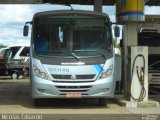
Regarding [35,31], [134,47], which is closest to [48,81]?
[35,31]

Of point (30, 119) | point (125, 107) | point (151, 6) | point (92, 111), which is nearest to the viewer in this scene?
point (30, 119)

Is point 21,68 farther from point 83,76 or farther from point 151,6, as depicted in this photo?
point 83,76

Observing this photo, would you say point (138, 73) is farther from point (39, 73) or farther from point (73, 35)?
point (39, 73)

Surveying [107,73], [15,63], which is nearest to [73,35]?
[107,73]

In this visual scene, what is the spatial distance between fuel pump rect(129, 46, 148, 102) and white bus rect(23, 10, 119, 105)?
849 millimetres

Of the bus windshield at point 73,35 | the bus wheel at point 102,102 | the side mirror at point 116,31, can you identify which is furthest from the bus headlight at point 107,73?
the side mirror at point 116,31

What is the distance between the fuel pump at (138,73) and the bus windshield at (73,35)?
93 centimetres

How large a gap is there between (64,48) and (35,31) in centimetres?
112

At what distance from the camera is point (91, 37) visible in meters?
15.7

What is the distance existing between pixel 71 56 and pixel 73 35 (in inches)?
35.8

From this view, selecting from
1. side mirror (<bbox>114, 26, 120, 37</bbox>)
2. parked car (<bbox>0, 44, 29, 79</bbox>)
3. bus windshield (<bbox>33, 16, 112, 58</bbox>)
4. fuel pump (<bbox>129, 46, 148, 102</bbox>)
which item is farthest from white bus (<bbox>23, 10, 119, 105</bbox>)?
parked car (<bbox>0, 44, 29, 79</bbox>)

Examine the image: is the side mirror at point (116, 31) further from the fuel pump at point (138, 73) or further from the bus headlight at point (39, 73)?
the bus headlight at point (39, 73)

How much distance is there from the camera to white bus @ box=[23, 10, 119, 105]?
1472 cm

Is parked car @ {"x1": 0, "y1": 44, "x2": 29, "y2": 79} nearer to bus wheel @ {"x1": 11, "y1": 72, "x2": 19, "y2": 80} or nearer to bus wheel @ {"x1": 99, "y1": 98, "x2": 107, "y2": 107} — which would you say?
bus wheel @ {"x1": 11, "y1": 72, "x2": 19, "y2": 80}
